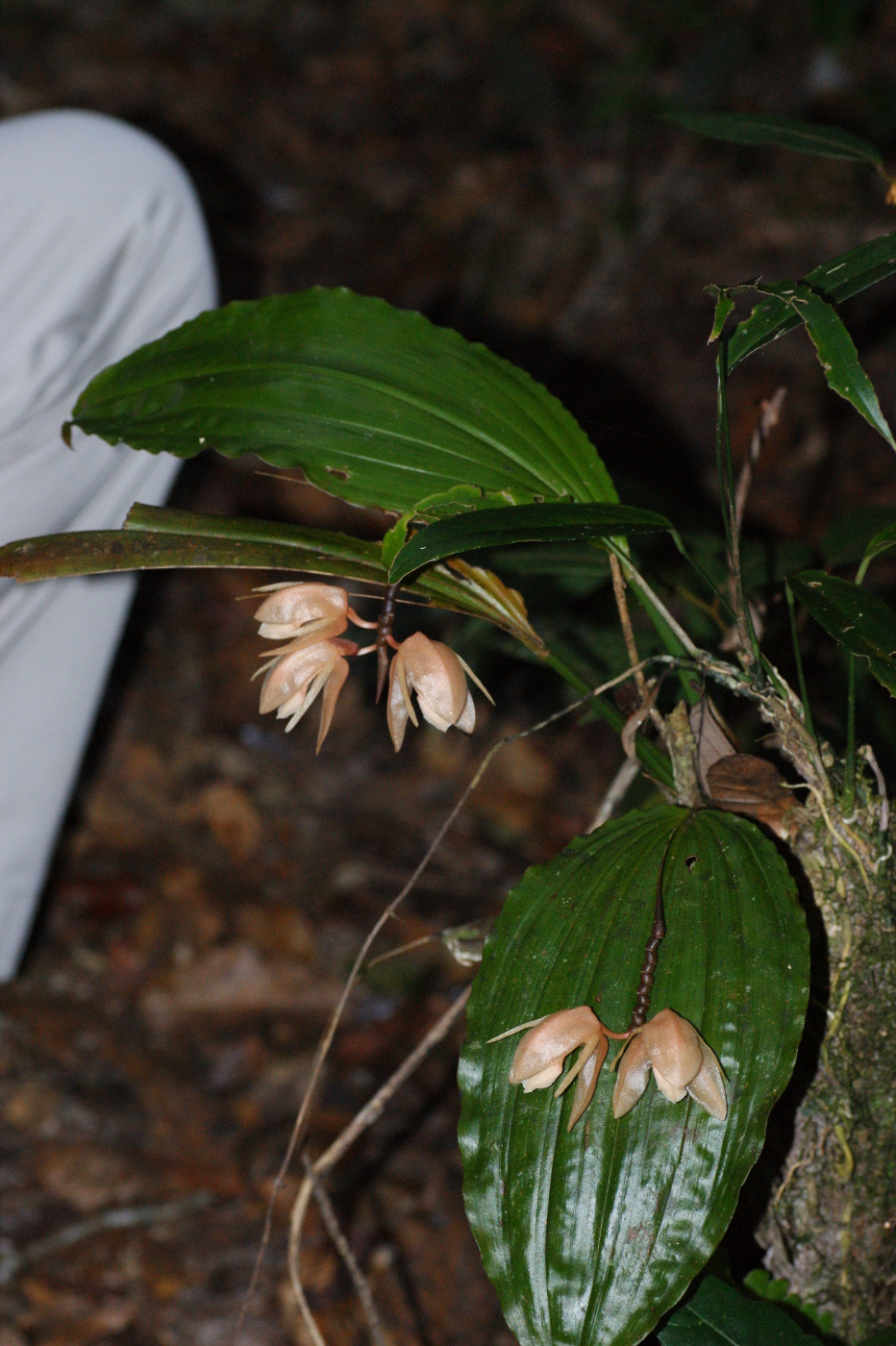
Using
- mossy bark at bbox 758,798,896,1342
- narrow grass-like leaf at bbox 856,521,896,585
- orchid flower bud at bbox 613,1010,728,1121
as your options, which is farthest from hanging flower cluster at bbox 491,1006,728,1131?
narrow grass-like leaf at bbox 856,521,896,585

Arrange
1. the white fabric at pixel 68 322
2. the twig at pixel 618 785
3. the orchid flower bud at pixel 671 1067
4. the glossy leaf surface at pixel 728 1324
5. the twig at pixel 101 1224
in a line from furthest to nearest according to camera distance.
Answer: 1. the twig at pixel 101 1224
2. the white fabric at pixel 68 322
3. the twig at pixel 618 785
4. the glossy leaf surface at pixel 728 1324
5. the orchid flower bud at pixel 671 1067

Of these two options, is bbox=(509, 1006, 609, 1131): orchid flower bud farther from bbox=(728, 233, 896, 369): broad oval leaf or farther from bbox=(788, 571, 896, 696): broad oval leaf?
bbox=(728, 233, 896, 369): broad oval leaf

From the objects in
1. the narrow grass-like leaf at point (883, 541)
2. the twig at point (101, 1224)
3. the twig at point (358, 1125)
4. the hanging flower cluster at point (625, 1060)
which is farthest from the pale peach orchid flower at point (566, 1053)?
the twig at point (101, 1224)

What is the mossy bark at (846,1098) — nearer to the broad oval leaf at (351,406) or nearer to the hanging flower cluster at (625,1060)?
the hanging flower cluster at (625,1060)

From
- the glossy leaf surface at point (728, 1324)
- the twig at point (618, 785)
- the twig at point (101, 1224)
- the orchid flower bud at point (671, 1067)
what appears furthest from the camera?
the twig at point (101, 1224)

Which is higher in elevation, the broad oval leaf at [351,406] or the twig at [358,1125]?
the broad oval leaf at [351,406]

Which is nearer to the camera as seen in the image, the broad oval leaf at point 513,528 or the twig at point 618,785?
the broad oval leaf at point 513,528

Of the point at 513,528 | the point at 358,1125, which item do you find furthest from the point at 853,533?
the point at 358,1125
